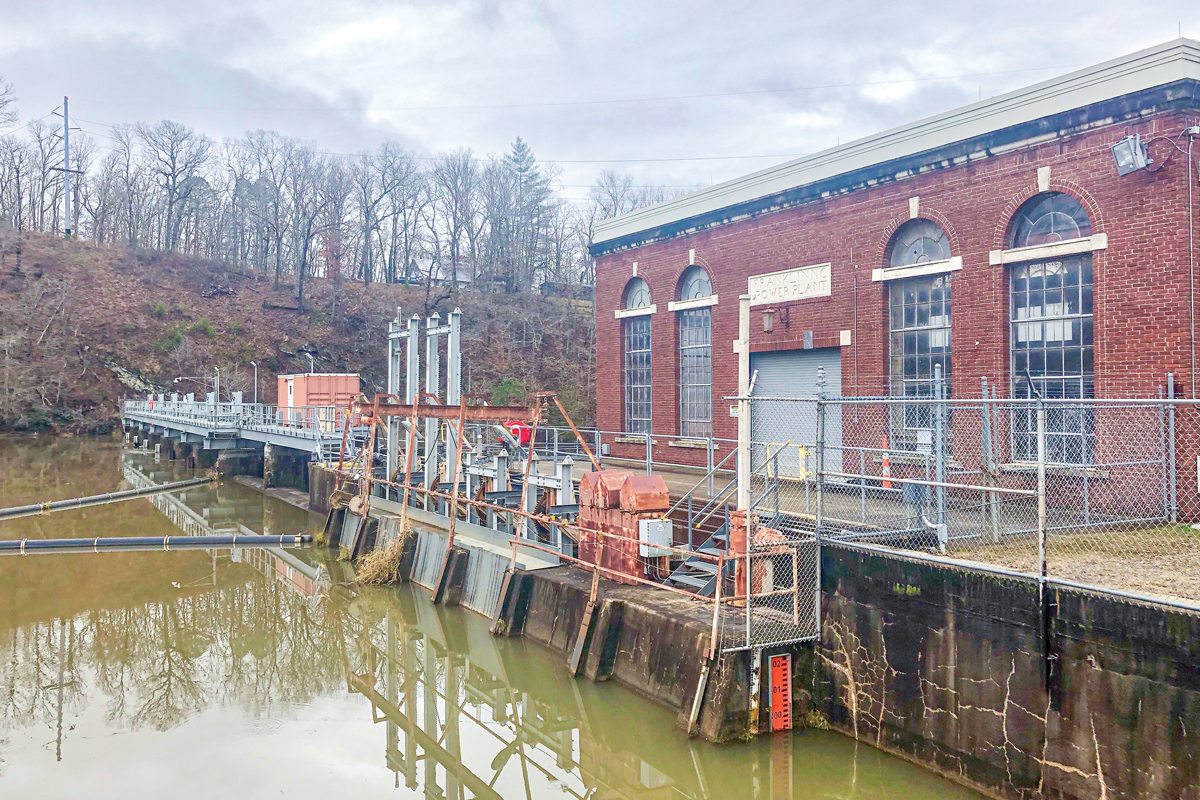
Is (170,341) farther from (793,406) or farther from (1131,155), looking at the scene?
(1131,155)

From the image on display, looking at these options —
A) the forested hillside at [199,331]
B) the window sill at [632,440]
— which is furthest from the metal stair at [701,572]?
the forested hillside at [199,331]

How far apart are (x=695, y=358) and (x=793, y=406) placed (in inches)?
124

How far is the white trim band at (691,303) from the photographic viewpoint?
20205 millimetres

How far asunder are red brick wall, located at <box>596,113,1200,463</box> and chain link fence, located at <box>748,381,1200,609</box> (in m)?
0.75

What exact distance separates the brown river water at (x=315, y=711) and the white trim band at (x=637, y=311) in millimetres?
9457

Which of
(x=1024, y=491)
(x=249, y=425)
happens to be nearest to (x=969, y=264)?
(x=1024, y=491)

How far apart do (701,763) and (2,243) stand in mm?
60849

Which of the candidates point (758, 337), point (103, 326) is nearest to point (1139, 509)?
point (758, 337)

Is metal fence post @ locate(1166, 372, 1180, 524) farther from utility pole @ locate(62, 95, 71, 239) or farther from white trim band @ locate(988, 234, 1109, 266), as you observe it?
utility pole @ locate(62, 95, 71, 239)

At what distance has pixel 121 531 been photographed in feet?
75.1

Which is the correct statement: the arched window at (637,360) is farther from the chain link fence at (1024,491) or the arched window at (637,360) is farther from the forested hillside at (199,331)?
the forested hillside at (199,331)

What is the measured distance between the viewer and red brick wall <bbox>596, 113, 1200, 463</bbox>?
12.2 meters

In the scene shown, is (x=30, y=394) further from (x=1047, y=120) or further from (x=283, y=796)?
(x=1047, y=120)

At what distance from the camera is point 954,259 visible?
1509 centimetres
